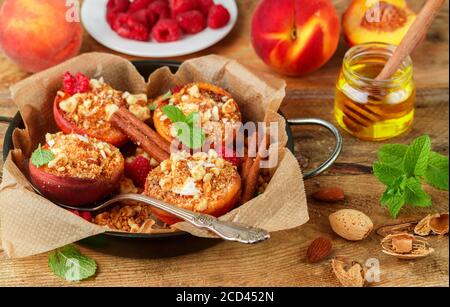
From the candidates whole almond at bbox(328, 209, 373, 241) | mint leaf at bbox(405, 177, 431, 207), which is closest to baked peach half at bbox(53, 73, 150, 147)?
whole almond at bbox(328, 209, 373, 241)

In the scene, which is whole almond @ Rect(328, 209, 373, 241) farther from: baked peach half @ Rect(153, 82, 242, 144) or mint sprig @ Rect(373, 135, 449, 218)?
baked peach half @ Rect(153, 82, 242, 144)

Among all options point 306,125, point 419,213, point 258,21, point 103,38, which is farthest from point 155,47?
point 419,213

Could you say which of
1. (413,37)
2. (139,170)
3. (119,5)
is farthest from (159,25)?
(413,37)

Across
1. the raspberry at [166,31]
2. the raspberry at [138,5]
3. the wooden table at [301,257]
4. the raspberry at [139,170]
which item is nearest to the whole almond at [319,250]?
the wooden table at [301,257]

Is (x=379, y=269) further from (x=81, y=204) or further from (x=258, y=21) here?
(x=258, y=21)

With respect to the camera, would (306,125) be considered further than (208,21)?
No

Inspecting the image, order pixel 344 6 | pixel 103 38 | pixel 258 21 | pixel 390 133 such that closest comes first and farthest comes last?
pixel 390 133 < pixel 258 21 < pixel 103 38 < pixel 344 6

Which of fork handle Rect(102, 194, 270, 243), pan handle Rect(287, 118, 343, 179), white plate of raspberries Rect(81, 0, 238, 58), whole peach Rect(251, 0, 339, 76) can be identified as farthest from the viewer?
white plate of raspberries Rect(81, 0, 238, 58)

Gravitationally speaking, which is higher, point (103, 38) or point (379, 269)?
point (103, 38)
